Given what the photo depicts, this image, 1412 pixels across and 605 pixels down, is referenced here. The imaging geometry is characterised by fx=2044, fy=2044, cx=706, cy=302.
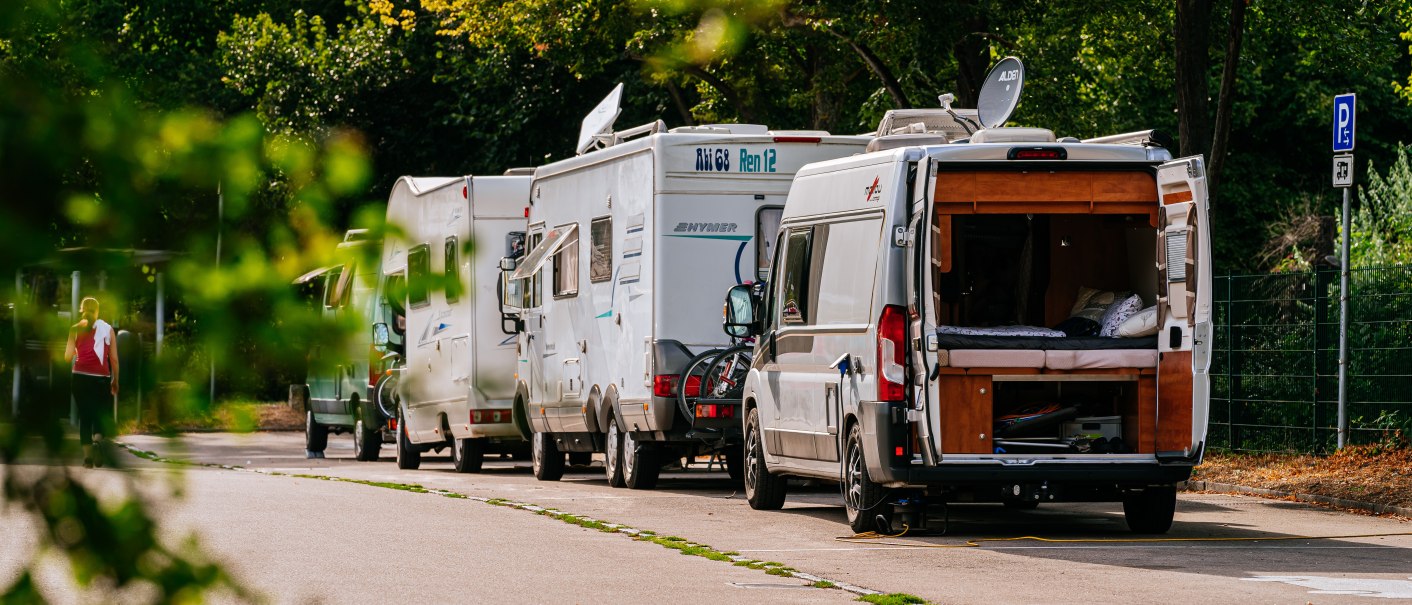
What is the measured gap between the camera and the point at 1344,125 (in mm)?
17469

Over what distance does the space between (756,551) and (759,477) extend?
322 centimetres

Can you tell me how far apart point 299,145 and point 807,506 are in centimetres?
1372

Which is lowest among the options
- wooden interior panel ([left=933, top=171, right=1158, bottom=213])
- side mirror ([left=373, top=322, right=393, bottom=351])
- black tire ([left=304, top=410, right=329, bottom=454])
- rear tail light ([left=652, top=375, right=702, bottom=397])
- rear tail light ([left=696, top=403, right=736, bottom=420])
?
black tire ([left=304, top=410, right=329, bottom=454])

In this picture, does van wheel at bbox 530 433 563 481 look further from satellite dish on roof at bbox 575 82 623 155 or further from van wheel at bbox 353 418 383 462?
van wheel at bbox 353 418 383 462

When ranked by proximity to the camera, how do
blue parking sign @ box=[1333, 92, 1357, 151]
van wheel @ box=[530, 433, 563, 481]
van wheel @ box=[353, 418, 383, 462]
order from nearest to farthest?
blue parking sign @ box=[1333, 92, 1357, 151]
van wheel @ box=[530, 433, 563, 481]
van wheel @ box=[353, 418, 383, 462]

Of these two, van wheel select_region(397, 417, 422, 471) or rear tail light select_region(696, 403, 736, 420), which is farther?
van wheel select_region(397, 417, 422, 471)

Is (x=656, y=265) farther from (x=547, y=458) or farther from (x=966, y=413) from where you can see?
(x=966, y=413)

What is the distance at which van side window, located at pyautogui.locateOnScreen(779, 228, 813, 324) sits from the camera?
540 inches

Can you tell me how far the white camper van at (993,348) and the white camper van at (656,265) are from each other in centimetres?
267

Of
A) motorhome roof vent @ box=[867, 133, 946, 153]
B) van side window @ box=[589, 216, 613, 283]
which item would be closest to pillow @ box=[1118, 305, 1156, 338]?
motorhome roof vent @ box=[867, 133, 946, 153]

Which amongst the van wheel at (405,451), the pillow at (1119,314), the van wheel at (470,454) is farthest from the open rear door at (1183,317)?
the van wheel at (405,451)

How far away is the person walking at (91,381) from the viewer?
2.30 meters

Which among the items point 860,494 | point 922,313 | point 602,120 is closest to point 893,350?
point 922,313

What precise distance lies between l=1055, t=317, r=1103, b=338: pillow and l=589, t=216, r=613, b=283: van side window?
5387 millimetres
